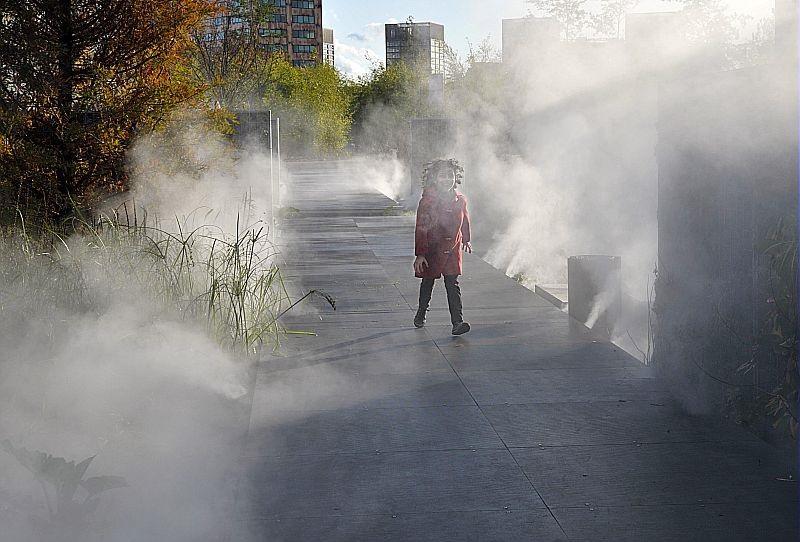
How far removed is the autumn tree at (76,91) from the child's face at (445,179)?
97.8 inches

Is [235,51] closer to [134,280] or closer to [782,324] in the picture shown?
[134,280]

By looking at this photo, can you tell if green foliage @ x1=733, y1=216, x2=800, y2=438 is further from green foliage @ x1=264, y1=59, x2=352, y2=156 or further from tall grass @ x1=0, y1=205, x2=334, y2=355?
green foliage @ x1=264, y1=59, x2=352, y2=156

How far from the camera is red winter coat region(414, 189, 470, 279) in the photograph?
25.8 ft

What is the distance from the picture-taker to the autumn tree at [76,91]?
8328 mm

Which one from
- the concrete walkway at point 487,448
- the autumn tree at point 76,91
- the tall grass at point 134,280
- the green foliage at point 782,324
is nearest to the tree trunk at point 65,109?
the autumn tree at point 76,91

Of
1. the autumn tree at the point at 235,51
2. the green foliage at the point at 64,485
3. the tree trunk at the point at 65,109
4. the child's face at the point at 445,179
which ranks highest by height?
the autumn tree at the point at 235,51

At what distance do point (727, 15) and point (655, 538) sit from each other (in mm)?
11500

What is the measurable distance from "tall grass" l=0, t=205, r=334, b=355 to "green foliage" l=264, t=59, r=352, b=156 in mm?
37429

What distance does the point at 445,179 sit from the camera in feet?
25.8

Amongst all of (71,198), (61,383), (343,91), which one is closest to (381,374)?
(61,383)

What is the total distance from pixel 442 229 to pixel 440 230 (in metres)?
0.02

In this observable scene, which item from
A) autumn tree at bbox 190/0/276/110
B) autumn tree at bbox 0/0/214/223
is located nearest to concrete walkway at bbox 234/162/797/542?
autumn tree at bbox 0/0/214/223

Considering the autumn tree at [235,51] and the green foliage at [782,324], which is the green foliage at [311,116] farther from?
the green foliage at [782,324]

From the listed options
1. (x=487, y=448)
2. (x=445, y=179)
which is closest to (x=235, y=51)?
(x=445, y=179)
